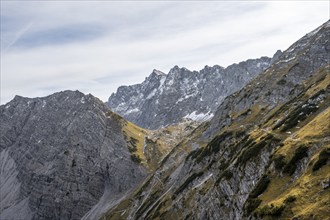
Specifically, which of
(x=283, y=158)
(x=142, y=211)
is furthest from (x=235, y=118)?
(x=283, y=158)

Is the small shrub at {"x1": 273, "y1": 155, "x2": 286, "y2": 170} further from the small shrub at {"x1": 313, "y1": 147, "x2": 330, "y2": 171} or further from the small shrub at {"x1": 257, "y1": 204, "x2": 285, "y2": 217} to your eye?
the small shrub at {"x1": 257, "y1": 204, "x2": 285, "y2": 217}

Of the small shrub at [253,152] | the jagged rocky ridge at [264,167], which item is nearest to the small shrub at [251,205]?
the jagged rocky ridge at [264,167]

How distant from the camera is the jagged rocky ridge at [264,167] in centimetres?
5660

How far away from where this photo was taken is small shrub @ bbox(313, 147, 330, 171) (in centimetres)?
5906

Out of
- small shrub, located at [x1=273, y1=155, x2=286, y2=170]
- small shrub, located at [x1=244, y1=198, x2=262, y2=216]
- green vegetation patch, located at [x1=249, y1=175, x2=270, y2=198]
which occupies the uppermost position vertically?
small shrub, located at [x1=273, y1=155, x2=286, y2=170]

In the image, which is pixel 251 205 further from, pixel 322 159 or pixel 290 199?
pixel 322 159

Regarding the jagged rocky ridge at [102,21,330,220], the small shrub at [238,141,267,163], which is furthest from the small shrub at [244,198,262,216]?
the small shrub at [238,141,267,163]

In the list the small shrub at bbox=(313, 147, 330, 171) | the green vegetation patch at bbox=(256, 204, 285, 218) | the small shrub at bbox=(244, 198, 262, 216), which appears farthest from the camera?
the small shrub at bbox=(244, 198, 262, 216)

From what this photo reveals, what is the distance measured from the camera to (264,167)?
79.9 metres

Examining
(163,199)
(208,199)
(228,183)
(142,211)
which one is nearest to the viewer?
(228,183)

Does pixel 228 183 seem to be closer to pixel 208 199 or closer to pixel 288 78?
pixel 208 199

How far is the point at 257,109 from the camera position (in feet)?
558

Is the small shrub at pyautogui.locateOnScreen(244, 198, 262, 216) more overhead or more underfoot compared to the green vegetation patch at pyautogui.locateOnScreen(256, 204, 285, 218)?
more underfoot

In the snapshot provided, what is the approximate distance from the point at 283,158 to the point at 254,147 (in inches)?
759
